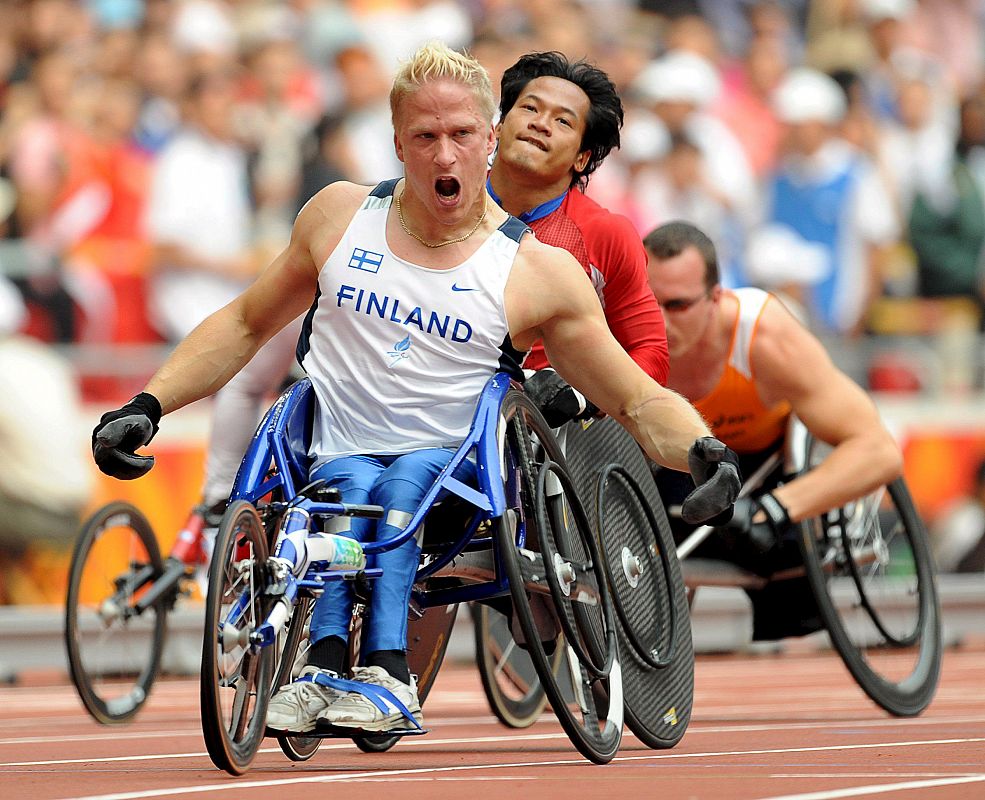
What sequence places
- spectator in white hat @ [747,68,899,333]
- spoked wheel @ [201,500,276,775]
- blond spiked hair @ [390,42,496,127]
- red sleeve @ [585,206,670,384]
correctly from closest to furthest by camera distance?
spoked wheel @ [201,500,276,775] → blond spiked hair @ [390,42,496,127] → red sleeve @ [585,206,670,384] → spectator in white hat @ [747,68,899,333]

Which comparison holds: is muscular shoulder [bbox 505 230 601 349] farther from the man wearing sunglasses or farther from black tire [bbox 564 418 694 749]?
the man wearing sunglasses

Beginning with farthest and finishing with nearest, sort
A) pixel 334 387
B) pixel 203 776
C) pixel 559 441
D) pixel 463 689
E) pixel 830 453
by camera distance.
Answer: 1. pixel 463 689
2. pixel 830 453
3. pixel 559 441
4. pixel 334 387
5. pixel 203 776

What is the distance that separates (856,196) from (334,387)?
9.97m

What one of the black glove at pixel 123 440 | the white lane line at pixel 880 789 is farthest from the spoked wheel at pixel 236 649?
the white lane line at pixel 880 789

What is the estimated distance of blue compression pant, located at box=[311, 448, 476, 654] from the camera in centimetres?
472

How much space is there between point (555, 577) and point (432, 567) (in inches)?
11.7

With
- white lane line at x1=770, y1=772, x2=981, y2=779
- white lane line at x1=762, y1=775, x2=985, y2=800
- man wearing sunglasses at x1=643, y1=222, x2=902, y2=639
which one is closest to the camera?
white lane line at x1=762, y1=775, x2=985, y2=800

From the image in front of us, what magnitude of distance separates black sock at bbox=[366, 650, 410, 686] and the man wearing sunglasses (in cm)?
277

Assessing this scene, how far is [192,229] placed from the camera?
11781 mm

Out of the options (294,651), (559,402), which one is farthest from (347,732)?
(559,402)

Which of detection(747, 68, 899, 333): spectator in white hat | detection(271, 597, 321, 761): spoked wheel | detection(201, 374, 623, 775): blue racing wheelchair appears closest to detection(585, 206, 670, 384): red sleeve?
detection(201, 374, 623, 775): blue racing wheelchair

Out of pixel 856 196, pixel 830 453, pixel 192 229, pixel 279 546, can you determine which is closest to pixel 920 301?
pixel 856 196

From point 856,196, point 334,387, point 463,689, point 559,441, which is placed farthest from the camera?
point 856,196

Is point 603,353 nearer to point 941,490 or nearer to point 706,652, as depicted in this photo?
point 706,652
